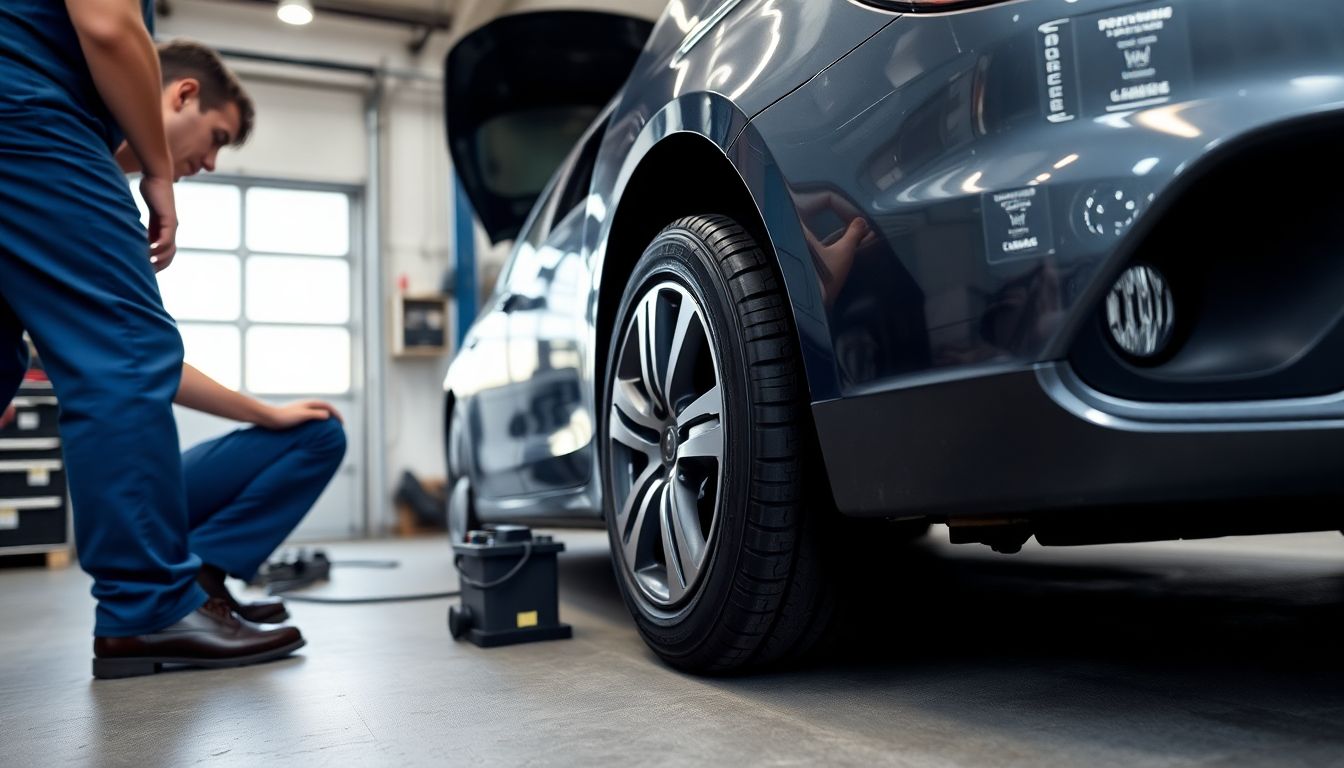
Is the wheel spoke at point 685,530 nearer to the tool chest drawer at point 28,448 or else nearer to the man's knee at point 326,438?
the man's knee at point 326,438

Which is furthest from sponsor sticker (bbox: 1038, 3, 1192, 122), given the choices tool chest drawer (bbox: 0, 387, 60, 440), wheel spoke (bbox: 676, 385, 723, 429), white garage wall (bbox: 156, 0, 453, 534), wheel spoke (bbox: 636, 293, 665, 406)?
white garage wall (bbox: 156, 0, 453, 534)

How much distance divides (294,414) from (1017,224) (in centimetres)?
156

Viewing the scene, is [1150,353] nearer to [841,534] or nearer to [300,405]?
[841,534]

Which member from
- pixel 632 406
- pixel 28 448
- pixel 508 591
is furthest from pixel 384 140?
pixel 632 406

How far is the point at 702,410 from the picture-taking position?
1.38 metres

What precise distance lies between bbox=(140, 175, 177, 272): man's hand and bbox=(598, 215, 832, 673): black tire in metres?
0.93

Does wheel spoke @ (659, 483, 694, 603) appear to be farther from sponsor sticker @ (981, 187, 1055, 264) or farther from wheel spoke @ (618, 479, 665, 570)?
sponsor sticker @ (981, 187, 1055, 264)

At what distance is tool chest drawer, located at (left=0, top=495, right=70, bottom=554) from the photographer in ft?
17.1

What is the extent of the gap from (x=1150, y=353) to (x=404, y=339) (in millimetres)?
7470

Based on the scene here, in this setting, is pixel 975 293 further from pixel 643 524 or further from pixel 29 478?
pixel 29 478

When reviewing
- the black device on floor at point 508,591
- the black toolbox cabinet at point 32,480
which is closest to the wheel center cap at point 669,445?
the black device on floor at point 508,591

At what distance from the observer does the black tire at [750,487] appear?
1267 mm

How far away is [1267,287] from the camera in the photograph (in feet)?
3.16

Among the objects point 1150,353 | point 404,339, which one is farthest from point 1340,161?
point 404,339
